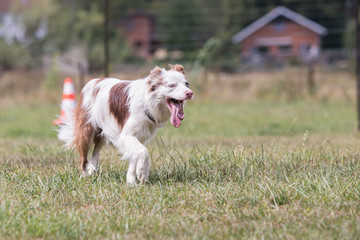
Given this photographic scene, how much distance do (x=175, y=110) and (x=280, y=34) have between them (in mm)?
44647

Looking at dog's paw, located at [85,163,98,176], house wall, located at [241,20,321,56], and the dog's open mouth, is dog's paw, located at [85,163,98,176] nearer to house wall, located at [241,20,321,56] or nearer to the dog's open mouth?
the dog's open mouth

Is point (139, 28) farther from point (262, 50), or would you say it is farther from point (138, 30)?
point (262, 50)

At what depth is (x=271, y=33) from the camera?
48.0m

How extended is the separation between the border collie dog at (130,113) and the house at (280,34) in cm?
4115

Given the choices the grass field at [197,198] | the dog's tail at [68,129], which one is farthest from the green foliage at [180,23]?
→ the grass field at [197,198]

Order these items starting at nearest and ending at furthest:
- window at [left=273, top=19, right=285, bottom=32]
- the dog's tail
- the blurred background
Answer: the dog's tail → the blurred background → window at [left=273, top=19, right=285, bottom=32]

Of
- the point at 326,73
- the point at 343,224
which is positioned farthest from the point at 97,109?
the point at 326,73

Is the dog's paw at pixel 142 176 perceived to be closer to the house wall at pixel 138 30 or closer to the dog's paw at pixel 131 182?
the dog's paw at pixel 131 182

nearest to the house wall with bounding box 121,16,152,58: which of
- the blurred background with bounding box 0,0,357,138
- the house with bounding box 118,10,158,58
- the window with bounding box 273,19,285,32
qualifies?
the house with bounding box 118,10,158,58

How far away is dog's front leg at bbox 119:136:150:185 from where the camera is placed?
4633mm

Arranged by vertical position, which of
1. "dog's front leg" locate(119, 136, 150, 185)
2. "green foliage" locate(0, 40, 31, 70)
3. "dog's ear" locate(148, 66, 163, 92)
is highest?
"green foliage" locate(0, 40, 31, 70)

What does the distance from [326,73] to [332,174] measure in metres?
18.8

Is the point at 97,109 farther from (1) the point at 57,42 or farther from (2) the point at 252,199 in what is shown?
(1) the point at 57,42

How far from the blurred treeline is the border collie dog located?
94.2 feet
